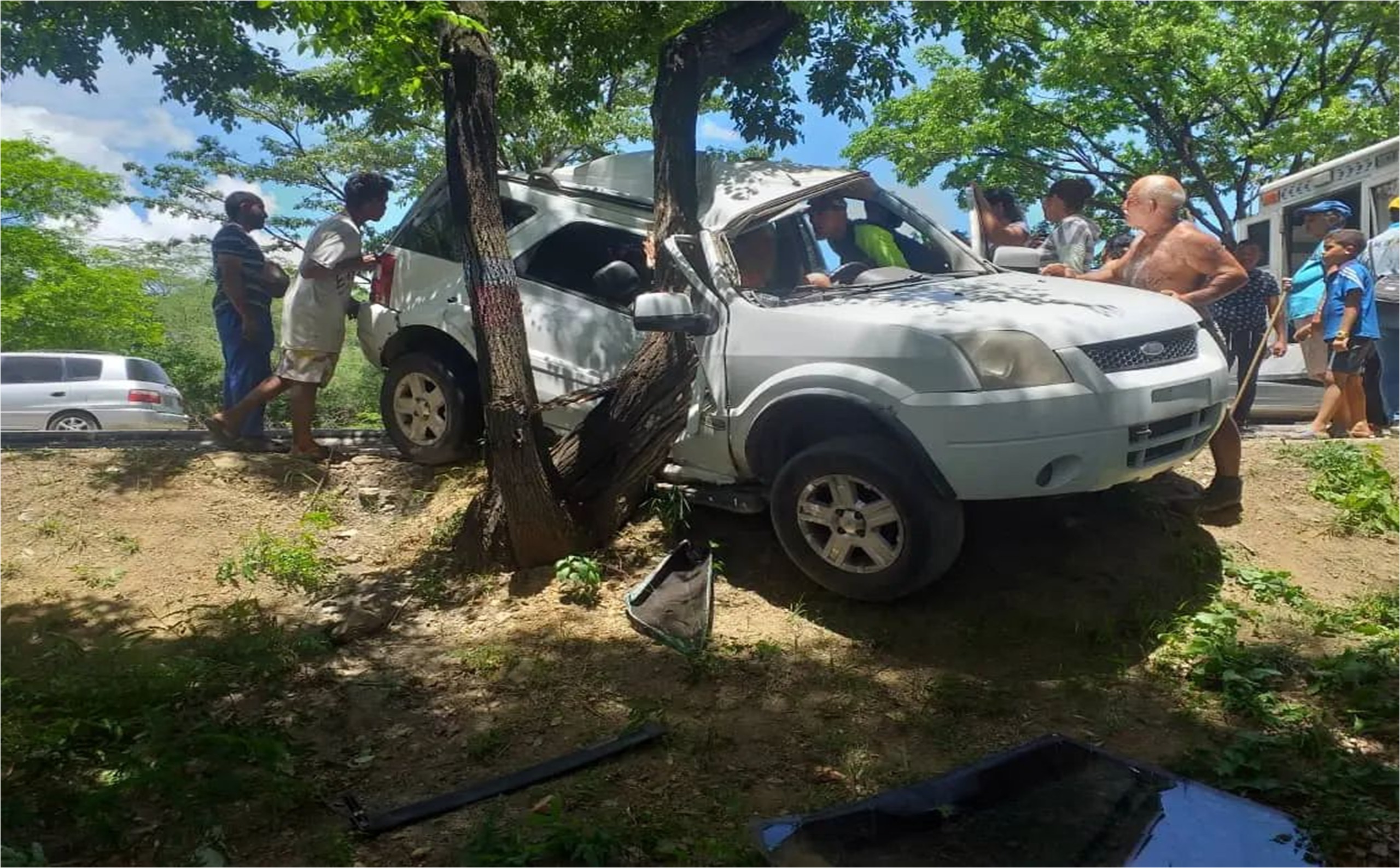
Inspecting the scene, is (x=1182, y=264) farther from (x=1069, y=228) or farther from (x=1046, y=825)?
(x=1046, y=825)

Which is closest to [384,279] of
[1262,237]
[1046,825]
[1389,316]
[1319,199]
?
[1046,825]

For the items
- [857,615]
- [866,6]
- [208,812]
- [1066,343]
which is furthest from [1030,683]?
[866,6]

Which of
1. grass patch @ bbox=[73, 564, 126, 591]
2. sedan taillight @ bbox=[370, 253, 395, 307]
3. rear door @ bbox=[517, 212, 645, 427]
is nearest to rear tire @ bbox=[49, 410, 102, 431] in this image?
grass patch @ bbox=[73, 564, 126, 591]

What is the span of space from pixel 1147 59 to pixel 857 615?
14.3 m

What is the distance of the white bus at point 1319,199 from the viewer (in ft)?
30.5

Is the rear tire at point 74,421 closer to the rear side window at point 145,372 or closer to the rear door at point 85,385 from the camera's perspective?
the rear door at point 85,385

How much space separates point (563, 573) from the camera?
197 inches

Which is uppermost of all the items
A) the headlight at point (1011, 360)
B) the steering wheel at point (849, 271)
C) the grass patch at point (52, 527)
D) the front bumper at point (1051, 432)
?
the steering wheel at point (849, 271)

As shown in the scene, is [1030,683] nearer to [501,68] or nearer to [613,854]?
[613,854]

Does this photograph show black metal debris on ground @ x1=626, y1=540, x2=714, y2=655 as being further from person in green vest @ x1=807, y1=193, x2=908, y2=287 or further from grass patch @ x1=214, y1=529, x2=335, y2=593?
grass patch @ x1=214, y1=529, x2=335, y2=593

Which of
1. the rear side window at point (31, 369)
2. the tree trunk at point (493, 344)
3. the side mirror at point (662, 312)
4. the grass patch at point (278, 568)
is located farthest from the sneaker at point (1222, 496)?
the rear side window at point (31, 369)

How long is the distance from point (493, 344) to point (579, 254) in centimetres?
106

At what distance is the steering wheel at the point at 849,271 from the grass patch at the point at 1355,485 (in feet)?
10.1

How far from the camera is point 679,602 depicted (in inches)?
182
